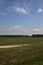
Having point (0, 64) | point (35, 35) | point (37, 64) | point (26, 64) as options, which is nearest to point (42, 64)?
point (37, 64)

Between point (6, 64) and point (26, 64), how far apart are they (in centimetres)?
199

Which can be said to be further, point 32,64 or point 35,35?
point 35,35

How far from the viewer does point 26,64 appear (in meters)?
16.0

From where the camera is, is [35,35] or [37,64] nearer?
[37,64]

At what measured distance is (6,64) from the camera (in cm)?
1623

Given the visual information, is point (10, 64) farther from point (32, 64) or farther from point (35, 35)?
point (35, 35)

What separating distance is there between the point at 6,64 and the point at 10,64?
0.40 meters

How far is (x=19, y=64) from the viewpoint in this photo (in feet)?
53.4

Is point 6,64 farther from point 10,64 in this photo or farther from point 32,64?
point 32,64

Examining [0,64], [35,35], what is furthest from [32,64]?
[35,35]

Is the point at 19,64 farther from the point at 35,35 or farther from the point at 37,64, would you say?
the point at 35,35

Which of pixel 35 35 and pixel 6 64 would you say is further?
pixel 35 35

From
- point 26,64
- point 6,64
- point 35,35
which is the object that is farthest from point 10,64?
point 35,35

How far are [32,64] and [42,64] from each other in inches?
38.2
